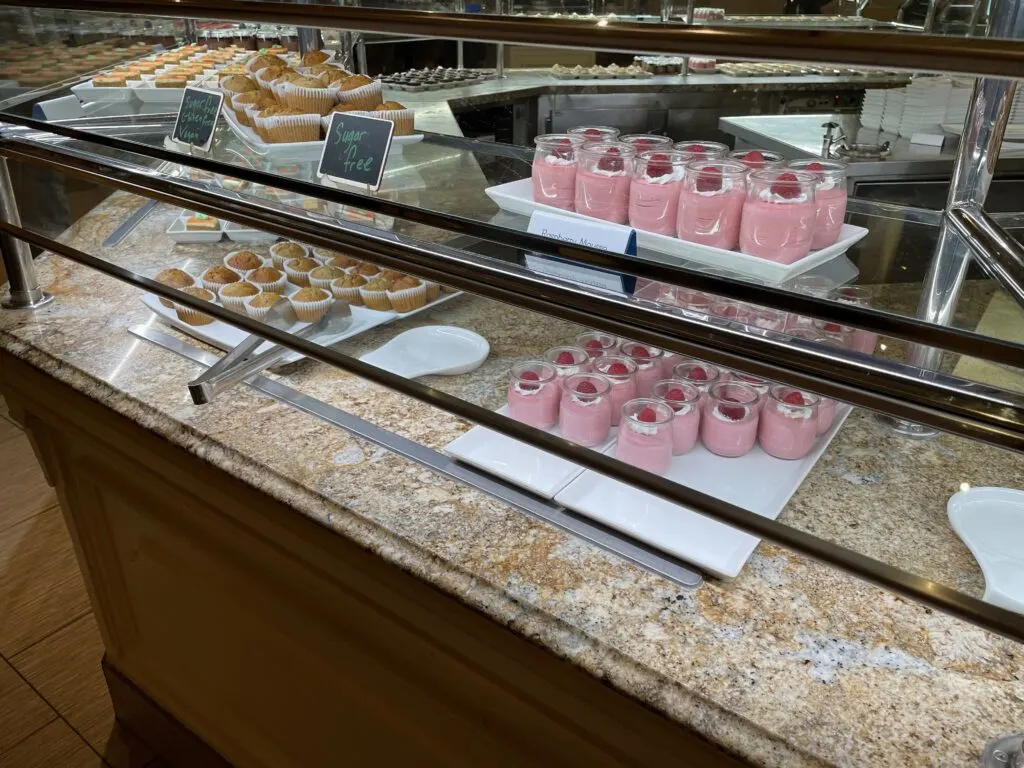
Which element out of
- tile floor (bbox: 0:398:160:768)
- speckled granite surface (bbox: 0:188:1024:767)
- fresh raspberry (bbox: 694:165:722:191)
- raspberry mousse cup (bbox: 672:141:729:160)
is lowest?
tile floor (bbox: 0:398:160:768)

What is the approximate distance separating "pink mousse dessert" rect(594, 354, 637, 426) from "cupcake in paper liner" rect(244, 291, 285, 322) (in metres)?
0.57

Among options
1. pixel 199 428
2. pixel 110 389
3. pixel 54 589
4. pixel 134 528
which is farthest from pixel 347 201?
pixel 54 589

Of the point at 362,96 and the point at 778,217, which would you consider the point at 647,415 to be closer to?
the point at 778,217

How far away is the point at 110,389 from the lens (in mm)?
1268

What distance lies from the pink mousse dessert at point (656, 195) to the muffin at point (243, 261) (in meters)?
0.79

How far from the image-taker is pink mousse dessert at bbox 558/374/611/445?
101 centimetres

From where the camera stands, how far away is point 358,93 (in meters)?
1.50

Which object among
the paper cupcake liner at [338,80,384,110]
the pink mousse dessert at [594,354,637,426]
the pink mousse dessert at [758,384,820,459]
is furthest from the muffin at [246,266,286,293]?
the pink mousse dessert at [758,384,820,459]

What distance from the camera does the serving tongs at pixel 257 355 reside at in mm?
1138

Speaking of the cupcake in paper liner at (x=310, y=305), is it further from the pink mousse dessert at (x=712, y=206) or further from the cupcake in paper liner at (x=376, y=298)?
the pink mousse dessert at (x=712, y=206)

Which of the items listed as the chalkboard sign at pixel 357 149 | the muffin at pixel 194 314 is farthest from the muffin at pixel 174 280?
the chalkboard sign at pixel 357 149

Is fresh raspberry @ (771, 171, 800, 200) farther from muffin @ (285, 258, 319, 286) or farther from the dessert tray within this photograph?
muffin @ (285, 258, 319, 286)

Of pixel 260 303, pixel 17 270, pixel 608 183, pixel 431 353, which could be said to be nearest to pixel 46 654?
pixel 17 270

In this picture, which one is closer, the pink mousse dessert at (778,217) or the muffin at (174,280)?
the pink mousse dessert at (778,217)
